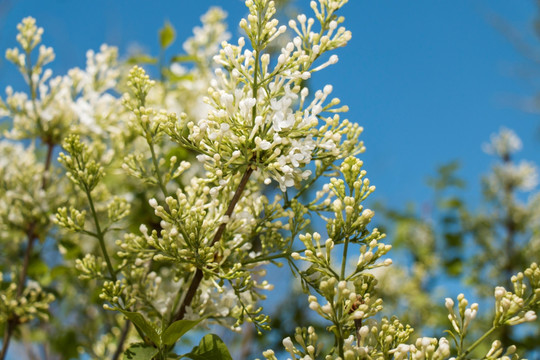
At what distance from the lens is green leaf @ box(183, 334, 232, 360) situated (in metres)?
1.54

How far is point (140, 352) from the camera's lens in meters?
1.55

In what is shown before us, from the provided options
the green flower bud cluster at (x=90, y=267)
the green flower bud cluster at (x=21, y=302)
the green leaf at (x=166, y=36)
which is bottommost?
the green flower bud cluster at (x=90, y=267)

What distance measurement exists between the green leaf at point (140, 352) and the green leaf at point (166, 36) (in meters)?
2.41

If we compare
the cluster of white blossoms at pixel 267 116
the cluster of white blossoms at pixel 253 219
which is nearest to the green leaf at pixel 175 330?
the cluster of white blossoms at pixel 253 219

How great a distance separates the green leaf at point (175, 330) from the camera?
1.45 m

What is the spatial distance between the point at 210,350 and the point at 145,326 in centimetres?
21

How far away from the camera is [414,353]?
4.44 ft

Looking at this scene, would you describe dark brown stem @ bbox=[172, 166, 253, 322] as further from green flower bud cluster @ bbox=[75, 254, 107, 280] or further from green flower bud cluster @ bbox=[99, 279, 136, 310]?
green flower bud cluster @ bbox=[75, 254, 107, 280]

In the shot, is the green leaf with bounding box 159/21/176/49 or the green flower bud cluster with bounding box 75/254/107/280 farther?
the green leaf with bounding box 159/21/176/49

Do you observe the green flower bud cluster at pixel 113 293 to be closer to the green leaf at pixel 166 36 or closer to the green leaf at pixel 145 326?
the green leaf at pixel 145 326

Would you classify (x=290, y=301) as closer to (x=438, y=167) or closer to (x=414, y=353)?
(x=438, y=167)

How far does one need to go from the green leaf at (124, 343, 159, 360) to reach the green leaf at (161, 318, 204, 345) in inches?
2.6

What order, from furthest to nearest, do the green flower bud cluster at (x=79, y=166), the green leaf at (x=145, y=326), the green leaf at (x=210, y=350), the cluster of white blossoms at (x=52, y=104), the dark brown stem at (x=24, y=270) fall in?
1. the cluster of white blossoms at (x=52, y=104)
2. the dark brown stem at (x=24, y=270)
3. the green flower bud cluster at (x=79, y=166)
4. the green leaf at (x=210, y=350)
5. the green leaf at (x=145, y=326)

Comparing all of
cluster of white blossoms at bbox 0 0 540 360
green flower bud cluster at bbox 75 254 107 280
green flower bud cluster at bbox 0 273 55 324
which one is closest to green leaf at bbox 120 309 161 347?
cluster of white blossoms at bbox 0 0 540 360
